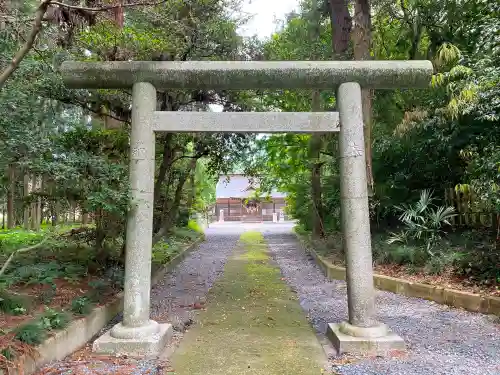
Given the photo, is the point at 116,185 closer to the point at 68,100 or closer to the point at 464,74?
the point at 68,100

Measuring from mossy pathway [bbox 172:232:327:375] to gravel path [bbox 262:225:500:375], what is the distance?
0.30 meters

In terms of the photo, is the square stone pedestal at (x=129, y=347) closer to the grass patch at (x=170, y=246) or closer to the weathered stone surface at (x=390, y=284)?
the weathered stone surface at (x=390, y=284)

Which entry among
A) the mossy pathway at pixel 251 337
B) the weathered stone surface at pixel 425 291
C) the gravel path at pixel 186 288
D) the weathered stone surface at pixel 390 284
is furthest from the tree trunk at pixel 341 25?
the gravel path at pixel 186 288

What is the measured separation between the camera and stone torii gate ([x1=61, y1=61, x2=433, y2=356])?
412cm

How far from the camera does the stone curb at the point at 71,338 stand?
318cm

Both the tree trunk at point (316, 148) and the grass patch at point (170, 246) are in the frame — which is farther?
the tree trunk at point (316, 148)

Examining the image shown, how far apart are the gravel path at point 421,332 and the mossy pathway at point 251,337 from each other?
304 millimetres

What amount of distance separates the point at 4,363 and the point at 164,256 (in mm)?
7454

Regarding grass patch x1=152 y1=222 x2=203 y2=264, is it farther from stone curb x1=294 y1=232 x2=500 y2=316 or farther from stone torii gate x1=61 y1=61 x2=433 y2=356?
stone torii gate x1=61 y1=61 x2=433 y2=356

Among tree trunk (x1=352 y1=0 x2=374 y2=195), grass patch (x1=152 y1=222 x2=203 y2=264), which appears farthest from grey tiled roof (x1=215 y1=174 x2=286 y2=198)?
tree trunk (x1=352 y1=0 x2=374 y2=195)

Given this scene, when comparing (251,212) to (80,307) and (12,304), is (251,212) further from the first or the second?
(12,304)

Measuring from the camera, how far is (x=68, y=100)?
6.10 m

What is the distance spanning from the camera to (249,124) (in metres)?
4.30

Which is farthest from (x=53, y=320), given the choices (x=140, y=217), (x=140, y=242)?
(x=140, y=217)
